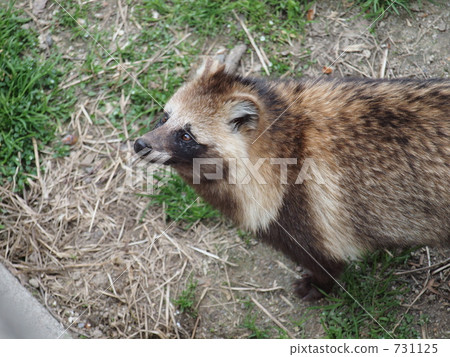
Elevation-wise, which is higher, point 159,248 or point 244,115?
point 244,115

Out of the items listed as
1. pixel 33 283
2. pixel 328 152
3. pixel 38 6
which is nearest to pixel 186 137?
pixel 328 152

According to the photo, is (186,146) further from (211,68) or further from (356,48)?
(356,48)

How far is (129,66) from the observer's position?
208 inches

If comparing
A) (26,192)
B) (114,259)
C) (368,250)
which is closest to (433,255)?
(368,250)

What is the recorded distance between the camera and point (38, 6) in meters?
5.59

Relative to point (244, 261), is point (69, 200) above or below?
above

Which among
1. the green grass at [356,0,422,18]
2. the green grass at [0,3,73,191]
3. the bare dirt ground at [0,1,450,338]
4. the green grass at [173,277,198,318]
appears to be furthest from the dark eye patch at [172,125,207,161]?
the green grass at [356,0,422,18]

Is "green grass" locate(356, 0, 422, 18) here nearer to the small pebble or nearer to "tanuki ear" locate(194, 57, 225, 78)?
"tanuki ear" locate(194, 57, 225, 78)

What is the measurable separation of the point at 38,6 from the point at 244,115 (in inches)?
143

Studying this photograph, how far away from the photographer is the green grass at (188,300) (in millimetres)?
4266

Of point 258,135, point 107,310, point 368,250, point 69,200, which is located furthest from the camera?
point 69,200

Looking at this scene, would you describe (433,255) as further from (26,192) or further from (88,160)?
(26,192)

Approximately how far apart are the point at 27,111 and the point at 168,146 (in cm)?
234

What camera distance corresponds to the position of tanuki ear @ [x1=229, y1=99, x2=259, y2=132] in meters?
3.36
